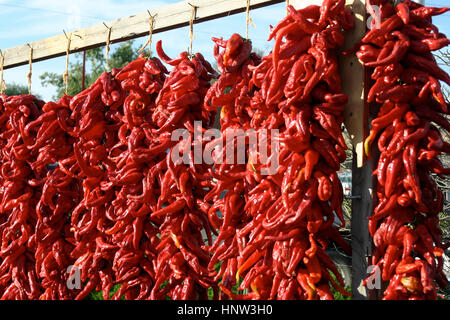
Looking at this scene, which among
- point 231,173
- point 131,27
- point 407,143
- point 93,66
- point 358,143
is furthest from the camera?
point 93,66

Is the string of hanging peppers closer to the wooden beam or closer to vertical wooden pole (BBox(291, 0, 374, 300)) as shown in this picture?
vertical wooden pole (BBox(291, 0, 374, 300))

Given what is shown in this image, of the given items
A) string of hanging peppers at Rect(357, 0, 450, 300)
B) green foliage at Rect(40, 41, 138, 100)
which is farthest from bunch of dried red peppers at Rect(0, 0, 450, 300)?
green foliage at Rect(40, 41, 138, 100)

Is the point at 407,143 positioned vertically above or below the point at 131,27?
below

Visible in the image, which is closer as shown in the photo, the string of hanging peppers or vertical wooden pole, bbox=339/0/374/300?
the string of hanging peppers

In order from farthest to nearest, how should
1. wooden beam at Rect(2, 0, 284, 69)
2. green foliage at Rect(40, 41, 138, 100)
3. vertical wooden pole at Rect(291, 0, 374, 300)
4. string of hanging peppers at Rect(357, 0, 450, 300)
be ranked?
green foliage at Rect(40, 41, 138, 100) < wooden beam at Rect(2, 0, 284, 69) < vertical wooden pole at Rect(291, 0, 374, 300) < string of hanging peppers at Rect(357, 0, 450, 300)

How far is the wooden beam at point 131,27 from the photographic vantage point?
300 centimetres

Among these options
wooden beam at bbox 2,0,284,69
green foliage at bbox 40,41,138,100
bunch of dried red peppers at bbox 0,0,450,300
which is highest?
green foliage at bbox 40,41,138,100

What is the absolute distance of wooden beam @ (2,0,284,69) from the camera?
118 inches

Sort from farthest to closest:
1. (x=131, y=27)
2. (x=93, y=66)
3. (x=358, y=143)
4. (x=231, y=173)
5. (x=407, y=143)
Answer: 1. (x=93, y=66)
2. (x=131, y=27)
3. (x=231, y=173)
4. (x=358, y=143)
5. (x=407, y=143)

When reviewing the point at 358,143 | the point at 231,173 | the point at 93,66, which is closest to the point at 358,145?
the point at 358,143

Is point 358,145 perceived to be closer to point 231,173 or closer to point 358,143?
point 358,143

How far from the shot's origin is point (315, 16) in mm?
2283

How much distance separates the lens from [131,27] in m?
3.42
